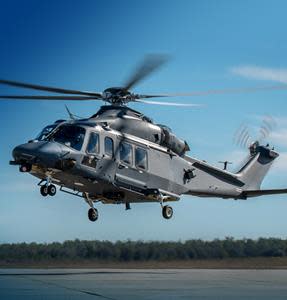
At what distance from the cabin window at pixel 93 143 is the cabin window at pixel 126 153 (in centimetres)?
165

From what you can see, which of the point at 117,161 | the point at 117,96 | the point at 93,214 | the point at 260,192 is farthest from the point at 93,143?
the point at 260,192

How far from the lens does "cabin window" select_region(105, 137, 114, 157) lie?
3167 centimetres

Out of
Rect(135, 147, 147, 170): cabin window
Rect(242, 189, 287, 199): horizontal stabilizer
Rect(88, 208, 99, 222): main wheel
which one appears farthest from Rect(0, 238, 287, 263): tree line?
Rect(135, 147, 147, 170): cabin window

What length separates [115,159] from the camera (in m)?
32.1

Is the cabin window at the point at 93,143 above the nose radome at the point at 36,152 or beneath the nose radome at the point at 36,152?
above

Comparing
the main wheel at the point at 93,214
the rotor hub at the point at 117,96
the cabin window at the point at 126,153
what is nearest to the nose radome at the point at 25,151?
the cabin window at the point at 126,153

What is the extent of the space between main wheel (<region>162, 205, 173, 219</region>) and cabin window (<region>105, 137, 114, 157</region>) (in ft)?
16.7

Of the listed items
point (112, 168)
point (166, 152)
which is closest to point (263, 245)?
point (166, 152)

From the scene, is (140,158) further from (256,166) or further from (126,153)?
(256,166)

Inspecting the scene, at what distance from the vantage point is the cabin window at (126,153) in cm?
3244

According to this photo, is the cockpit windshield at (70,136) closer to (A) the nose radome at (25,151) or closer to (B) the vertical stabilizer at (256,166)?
(A) the nose radome at (25,151)

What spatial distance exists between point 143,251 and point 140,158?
11641mm

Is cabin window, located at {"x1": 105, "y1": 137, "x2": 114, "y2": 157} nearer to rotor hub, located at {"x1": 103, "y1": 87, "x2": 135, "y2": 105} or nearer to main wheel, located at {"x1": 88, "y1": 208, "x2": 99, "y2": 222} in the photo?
rotor hub, located at {"x1": 103, "y1": 87, "x2": 135, "y2": 105}

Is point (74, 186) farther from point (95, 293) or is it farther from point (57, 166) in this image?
point (95, 293)
